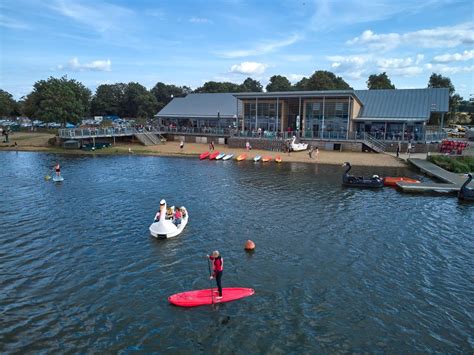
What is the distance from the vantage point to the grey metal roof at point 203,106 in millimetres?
70925

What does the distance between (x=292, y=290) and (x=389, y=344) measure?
4.21 m

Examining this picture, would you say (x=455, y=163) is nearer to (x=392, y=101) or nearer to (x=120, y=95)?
(x=392, y=101)

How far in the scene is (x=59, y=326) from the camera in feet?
41.4

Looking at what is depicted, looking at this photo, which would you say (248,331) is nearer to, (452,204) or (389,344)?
(389,344)

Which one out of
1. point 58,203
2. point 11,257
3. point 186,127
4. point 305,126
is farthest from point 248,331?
point 186,127

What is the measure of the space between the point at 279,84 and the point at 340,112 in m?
63.1

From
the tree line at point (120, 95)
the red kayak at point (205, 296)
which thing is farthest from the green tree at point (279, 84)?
the red kayak at point (205, 296)

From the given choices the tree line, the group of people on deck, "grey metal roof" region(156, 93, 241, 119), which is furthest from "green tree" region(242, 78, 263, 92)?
the group of people on deck

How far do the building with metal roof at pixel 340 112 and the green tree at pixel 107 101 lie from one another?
63.1 meters

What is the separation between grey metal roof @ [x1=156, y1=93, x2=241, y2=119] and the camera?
70925 millimetres

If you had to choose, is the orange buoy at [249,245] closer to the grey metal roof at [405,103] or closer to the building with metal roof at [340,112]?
the building with metal roof at [340,112]

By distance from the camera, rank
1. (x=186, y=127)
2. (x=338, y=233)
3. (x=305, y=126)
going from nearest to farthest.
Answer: (x=338, y=233) → (x=305, y=126) → (x=186, y=127)

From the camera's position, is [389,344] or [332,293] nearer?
[389,344]

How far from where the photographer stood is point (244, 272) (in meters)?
16.7
